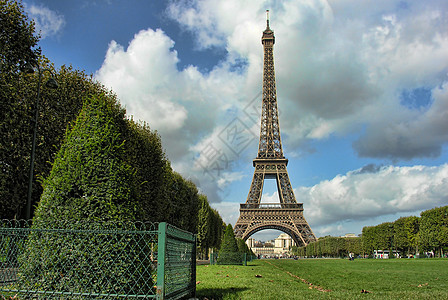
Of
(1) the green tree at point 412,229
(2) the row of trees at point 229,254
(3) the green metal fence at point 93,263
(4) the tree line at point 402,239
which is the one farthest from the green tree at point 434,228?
(3) the green metal fence at point 93,263

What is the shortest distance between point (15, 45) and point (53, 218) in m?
16.1

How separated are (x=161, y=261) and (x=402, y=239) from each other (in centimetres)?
6386

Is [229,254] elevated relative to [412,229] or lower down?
lower down

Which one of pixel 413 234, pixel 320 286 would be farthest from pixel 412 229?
pixel 320 286

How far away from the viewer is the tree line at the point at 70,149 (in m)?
5.64

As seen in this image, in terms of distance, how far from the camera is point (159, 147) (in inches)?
1011

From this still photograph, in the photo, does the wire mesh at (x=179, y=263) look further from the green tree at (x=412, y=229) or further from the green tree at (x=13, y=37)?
the green tree at (x=412, y=229)

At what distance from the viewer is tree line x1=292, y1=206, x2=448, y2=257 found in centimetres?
4781

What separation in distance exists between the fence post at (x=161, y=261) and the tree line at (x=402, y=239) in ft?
173

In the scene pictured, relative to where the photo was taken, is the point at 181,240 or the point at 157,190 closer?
the point at 181,240

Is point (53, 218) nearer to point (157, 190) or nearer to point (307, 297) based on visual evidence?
point (307, 297)

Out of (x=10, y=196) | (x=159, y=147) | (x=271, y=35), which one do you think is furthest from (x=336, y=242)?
(x=10, y=196)

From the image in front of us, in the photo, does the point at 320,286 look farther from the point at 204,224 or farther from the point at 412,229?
the point at 412,229

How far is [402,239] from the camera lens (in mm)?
58375
